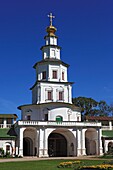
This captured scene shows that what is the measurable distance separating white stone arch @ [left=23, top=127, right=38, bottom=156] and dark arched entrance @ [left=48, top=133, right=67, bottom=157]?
3.60 m

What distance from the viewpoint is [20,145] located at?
43188 mm

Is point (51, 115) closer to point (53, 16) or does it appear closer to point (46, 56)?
point (46, 56)

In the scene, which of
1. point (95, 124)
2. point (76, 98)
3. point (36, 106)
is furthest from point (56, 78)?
point (76, 98)

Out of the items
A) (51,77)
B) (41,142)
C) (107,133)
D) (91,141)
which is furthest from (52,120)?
(107,133)

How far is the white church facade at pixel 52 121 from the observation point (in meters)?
44.4

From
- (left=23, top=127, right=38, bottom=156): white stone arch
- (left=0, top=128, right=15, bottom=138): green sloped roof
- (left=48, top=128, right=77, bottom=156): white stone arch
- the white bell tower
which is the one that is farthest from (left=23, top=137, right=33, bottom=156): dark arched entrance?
the white bell tower

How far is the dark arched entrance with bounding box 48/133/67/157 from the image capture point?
4991 cm

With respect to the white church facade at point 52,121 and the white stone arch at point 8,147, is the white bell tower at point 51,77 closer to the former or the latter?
the white church facade at point 52,121

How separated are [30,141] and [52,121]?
605 cm

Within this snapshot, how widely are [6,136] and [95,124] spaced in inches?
564

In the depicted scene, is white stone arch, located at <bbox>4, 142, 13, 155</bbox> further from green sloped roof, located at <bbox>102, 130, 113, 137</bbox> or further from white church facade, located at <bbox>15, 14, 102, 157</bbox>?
green sloped roof, located at <bbox>102, 130, 113, 137</bbox>

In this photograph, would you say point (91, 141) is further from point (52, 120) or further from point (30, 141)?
point (30, 141)

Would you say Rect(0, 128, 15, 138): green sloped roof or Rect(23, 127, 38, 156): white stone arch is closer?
Rect(0, 128, 15, 138): green sloped roof

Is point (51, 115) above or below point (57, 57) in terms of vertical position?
below
